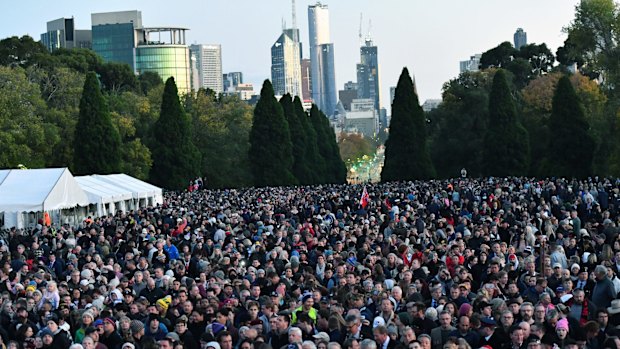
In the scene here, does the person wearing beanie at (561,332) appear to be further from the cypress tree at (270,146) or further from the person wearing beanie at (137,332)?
the cypress tree at (270,146)

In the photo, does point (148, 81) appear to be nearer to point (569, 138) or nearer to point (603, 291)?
point (569, 138)

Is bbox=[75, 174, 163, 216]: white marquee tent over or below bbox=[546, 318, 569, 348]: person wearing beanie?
below

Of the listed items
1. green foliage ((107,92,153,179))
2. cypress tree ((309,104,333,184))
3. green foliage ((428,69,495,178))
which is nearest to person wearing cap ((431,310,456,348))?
green foliage ((107,92,153,179))

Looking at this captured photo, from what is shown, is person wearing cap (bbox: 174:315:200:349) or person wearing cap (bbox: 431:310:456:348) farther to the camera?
person wearing cap (bbox: 174:315:200:349)

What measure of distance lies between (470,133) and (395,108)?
19.3 feet

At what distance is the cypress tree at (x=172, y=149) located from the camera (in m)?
78.1

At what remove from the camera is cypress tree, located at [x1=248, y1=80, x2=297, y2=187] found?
83312 mm

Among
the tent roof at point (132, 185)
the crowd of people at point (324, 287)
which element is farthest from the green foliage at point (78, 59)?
the crowd of people at point (324, 287)

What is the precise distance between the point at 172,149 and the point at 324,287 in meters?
61.1

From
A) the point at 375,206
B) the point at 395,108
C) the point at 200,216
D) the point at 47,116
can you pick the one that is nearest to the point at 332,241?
the point at 200,216

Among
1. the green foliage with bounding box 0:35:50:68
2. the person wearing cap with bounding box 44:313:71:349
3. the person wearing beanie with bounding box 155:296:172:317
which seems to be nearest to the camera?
the person wearing cap with bounding box 44:313:71:349

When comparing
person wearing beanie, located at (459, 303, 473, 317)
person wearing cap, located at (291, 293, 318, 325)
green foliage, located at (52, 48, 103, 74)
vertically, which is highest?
green foliage, located at (52, 48, 103, 74)

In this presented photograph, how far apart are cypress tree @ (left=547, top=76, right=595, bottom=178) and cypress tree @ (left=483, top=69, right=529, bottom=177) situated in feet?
14.7

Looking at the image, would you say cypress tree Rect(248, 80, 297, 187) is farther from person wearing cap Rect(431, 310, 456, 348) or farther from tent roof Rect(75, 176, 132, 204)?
person wearing cap Rect(431, 310, 456, 348)
